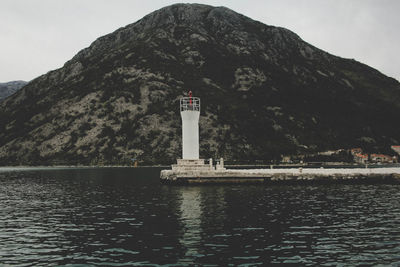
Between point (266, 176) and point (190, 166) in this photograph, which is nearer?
point (266, 176)

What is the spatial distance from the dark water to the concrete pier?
18.6m

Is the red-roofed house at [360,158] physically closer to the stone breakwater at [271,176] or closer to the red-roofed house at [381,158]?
the red-roofed house at [381,158]

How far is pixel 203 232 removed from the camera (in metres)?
22.7

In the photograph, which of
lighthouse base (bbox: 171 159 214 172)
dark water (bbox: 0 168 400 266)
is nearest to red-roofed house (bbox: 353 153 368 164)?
lighthouse base (bbox: 171 159 214 172)

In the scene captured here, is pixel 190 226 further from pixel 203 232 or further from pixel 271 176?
pixel 271 176

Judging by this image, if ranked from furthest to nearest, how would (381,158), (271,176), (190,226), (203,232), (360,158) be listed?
1. (381,158)
2. (360,158)
3. (271,176)
4. (190,226)
5. (203,232)

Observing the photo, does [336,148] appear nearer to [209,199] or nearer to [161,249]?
[209,199]

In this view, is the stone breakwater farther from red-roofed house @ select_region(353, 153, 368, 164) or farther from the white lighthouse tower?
red-roofed house @ select_region(353, 153, 368, 164)

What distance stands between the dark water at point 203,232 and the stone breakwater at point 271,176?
18.6 meters

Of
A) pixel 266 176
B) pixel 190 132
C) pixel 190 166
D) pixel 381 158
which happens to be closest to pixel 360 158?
pixel 381 158

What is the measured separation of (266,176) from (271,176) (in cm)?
76

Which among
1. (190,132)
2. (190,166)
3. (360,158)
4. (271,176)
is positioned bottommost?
(271,176)

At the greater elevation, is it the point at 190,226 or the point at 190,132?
the point at 190,132

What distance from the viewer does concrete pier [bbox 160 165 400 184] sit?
188ft
